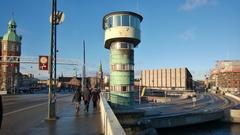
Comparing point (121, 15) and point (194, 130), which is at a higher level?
point (121, 15)

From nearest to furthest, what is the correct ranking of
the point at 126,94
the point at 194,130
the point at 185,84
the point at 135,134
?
the point at 135,134 → the point at 126,94 → the point at 194,130 → the point at 185,84

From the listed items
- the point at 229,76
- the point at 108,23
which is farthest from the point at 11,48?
the point at 229,76

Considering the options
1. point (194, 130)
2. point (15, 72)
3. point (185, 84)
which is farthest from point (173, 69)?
point (194, 130)

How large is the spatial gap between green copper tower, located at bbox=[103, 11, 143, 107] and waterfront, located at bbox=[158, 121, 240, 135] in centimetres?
638

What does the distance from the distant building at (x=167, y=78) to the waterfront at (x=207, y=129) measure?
61979 millimetres

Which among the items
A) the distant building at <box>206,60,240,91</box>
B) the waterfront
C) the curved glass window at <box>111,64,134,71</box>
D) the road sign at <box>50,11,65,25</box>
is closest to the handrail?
the road sign at <box>50,11,65,25</box>

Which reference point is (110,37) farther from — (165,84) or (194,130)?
(165,84)

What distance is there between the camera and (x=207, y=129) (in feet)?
147

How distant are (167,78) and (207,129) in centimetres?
7041

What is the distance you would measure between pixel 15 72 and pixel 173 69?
170 feet

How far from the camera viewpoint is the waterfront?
1618 inches

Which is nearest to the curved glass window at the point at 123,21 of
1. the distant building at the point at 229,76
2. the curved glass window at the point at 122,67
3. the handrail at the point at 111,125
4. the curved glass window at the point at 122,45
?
Answer: the curved glass window at the point at 122,45

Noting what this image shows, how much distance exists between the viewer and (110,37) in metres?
39.0

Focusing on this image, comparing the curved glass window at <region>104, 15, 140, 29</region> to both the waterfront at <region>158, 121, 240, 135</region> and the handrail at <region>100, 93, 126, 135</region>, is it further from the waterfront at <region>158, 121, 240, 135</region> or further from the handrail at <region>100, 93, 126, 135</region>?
the handrail at <region>100, 93, 126, 135</region>
